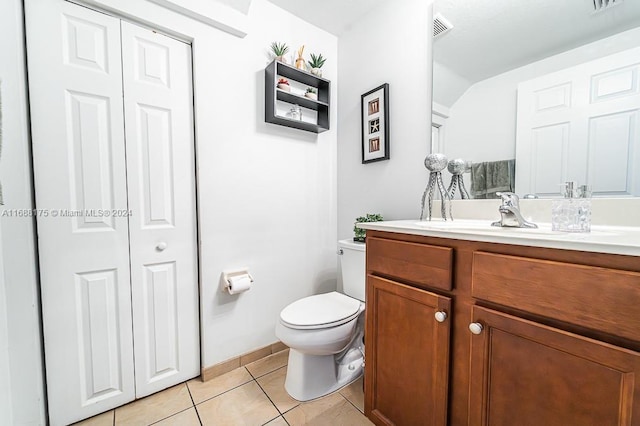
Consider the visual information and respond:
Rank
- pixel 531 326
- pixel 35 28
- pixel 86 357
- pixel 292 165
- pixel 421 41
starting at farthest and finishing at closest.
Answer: pixel 292 165, pixel 421 41, pixel 86 357, pixel 35 28, pixel 531 326

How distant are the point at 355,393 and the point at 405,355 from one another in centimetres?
63

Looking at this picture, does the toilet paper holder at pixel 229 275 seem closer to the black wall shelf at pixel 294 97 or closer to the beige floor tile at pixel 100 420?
the beige floor tile at pixel 100 420

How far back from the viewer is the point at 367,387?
110 centimetres

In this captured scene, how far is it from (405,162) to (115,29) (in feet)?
5.36

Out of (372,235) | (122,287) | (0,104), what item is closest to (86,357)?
(122,287)

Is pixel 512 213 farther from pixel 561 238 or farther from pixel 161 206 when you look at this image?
pixel 161 206

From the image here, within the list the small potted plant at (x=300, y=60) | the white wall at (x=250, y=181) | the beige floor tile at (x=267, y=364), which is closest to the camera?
the white wall at (x=250, y=181)

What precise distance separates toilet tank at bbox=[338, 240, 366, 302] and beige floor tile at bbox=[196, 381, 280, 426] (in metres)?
0.73

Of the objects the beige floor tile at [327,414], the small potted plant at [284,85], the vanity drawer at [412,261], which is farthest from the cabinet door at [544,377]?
the small potted plant at [284,85]

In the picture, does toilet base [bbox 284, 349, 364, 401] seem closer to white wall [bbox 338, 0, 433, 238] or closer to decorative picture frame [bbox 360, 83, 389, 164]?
white wall [bbox 338, 0, 433, 238]

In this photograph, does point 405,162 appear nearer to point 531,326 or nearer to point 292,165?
point 292,165

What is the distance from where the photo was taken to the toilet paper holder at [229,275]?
147cm

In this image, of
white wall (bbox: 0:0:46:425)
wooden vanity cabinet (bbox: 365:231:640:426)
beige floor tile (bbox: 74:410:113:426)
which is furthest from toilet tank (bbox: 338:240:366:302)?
white wall (bbox: 0:0:46:425)

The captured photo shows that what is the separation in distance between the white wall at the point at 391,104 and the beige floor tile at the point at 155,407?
1386 millimetres
